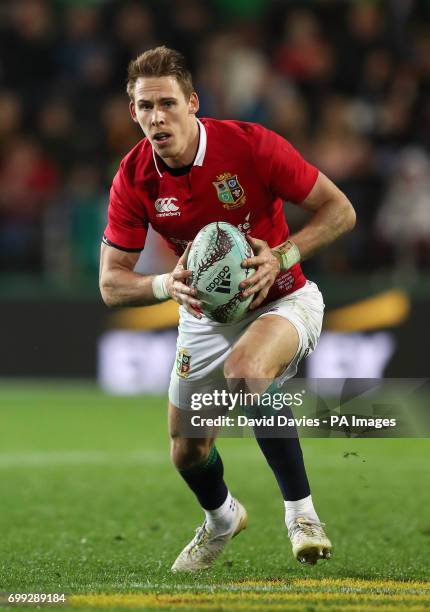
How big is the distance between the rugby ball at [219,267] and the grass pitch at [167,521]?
2.66ft

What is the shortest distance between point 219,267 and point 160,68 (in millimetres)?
930

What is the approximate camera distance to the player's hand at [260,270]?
5.03 meters

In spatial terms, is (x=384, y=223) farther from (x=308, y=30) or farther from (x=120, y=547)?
(x=120, y=547)

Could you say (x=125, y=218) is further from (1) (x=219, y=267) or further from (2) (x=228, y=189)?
(1) (x=219, y=267)

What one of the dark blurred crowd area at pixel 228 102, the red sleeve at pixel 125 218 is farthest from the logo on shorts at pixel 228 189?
the dark blurred crowd area at pixel 228 102

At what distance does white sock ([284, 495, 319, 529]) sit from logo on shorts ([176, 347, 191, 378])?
0.75 metres

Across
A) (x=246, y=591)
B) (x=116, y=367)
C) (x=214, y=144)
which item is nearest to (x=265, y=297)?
(x=214, y=144)

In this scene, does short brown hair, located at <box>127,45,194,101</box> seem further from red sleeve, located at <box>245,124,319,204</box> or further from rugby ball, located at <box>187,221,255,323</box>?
rugby ball, located at <box>187,221,255,323</box>

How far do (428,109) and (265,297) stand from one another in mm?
7813

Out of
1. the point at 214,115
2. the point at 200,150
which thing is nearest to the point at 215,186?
the point at 200,150

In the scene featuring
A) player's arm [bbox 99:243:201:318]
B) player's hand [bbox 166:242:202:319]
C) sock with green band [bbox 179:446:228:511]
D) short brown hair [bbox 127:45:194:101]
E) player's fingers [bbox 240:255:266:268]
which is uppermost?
short brown hair [bbox 127:45:194:101]

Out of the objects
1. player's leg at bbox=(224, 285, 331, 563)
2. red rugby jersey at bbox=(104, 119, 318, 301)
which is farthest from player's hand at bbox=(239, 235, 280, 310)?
red rugby jersey at bbox=(104, 119, 318, 301)

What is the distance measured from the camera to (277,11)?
46.6 feet

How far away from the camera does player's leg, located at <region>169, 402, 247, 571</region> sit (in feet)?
18.1
